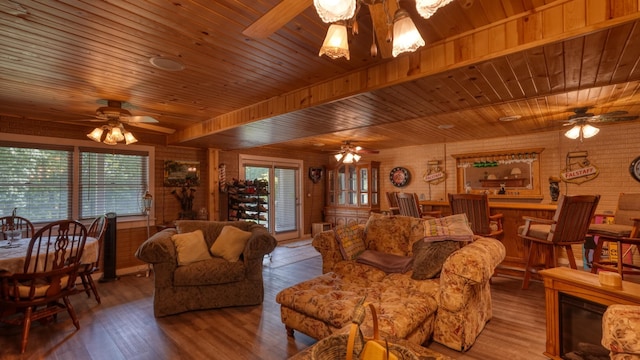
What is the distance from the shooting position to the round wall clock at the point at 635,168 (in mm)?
4523

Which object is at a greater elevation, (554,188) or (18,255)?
(554,188)

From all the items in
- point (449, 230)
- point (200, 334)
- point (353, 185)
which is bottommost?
point (200, 334)

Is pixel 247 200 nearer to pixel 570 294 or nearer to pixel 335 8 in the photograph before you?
pixel 570 294

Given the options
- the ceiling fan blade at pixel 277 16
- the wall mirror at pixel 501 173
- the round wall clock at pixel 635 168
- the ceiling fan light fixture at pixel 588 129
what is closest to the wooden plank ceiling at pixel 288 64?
the ceiling fan light fixture at pixel 588 129

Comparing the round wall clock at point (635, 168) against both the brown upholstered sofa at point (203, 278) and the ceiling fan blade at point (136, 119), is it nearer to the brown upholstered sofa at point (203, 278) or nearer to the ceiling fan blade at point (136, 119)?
the brown upholstered sofa at point (203, 278)

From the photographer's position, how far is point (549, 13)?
1.65 meters

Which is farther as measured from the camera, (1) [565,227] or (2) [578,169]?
(2) [578,169]

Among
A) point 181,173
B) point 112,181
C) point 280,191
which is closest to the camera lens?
point 112,181

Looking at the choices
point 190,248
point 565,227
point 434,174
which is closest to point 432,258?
point 565,227

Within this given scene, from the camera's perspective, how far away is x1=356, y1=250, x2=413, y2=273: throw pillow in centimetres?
Answer: 287

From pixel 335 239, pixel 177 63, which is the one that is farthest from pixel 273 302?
pixel 177 63

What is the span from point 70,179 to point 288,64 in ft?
13.1

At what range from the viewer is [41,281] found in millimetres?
2803

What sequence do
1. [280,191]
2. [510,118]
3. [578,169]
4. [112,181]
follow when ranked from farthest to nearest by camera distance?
1. [280,191]
2. [578,169]
3. [112,181]
4. [510,118]
